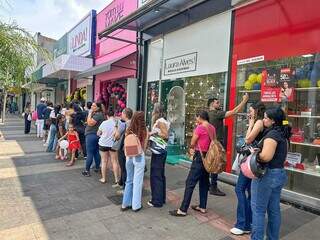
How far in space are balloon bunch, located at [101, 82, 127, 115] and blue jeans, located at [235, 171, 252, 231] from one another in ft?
27.9

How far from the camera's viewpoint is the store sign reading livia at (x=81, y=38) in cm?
1705

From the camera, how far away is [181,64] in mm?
9445

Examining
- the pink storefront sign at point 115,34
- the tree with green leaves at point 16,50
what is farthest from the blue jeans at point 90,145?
the pink storefront sign at point 115,34

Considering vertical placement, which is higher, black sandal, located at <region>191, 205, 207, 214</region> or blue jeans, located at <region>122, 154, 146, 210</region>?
blue jeans, located at <region>122, 154, 146, 210</region>

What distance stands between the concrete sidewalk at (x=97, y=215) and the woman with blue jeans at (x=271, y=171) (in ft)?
2.68

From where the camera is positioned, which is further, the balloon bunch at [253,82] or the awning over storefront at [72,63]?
the awning over storefront at [72,63]

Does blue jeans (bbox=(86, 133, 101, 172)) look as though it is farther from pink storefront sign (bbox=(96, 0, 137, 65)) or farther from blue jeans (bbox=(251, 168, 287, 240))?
pink storefront sign (bbox=(96, 0, 137, 65))

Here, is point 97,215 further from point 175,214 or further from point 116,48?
point 116,48

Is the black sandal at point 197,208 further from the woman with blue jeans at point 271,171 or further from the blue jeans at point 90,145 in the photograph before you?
the blue jeans at point 90,145

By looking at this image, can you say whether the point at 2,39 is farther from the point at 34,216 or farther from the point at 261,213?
the point at 261,213

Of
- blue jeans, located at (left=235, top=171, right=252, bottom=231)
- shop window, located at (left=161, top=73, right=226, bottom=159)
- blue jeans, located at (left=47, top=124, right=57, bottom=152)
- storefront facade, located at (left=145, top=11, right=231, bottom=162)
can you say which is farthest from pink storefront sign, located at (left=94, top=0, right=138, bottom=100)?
blue jeans, located at (left=235, top=171, right=252, bottom=231)

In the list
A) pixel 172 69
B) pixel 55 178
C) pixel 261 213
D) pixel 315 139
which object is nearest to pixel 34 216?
pixel 55 178

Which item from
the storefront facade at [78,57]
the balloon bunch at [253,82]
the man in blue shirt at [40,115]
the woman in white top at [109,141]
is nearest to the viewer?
the balloon bunch at [253,82]

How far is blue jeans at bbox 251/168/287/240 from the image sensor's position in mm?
3791
